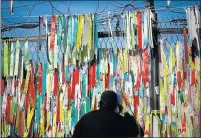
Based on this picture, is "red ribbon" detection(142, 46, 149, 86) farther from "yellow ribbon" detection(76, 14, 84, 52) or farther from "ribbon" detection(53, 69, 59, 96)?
"ribbon" detection(53, 69, 59, 96)

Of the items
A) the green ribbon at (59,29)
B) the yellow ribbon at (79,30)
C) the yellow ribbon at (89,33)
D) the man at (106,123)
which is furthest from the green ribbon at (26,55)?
the man at (106,123)

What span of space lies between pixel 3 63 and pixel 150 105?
6.64 feet

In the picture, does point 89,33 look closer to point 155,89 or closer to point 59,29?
point 59,29

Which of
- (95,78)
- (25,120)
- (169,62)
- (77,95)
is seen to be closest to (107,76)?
(95,78)

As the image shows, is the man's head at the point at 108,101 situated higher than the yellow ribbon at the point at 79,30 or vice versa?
the yellow ribbon at the point at 79,30

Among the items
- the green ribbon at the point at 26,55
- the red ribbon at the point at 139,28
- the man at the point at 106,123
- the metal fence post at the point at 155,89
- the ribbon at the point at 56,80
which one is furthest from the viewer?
the green ribbon at the point at 26,55

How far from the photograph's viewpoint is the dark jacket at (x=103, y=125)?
2639mm

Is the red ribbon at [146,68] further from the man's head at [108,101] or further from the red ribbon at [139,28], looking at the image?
the man's head at [108,101]

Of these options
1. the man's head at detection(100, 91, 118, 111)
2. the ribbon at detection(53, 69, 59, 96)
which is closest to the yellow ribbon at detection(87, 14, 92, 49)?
the ribbon at detection(53, 69, 59, 96)

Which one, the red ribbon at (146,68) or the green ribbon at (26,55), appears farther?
the green ribbon at (26,55)

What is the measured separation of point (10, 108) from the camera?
448cm

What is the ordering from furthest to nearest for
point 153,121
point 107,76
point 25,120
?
1. point 25,120
2. point 107,76
3. point 153,121

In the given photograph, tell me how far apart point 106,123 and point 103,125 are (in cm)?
3

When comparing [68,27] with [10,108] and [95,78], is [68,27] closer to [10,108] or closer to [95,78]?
[95,78]
